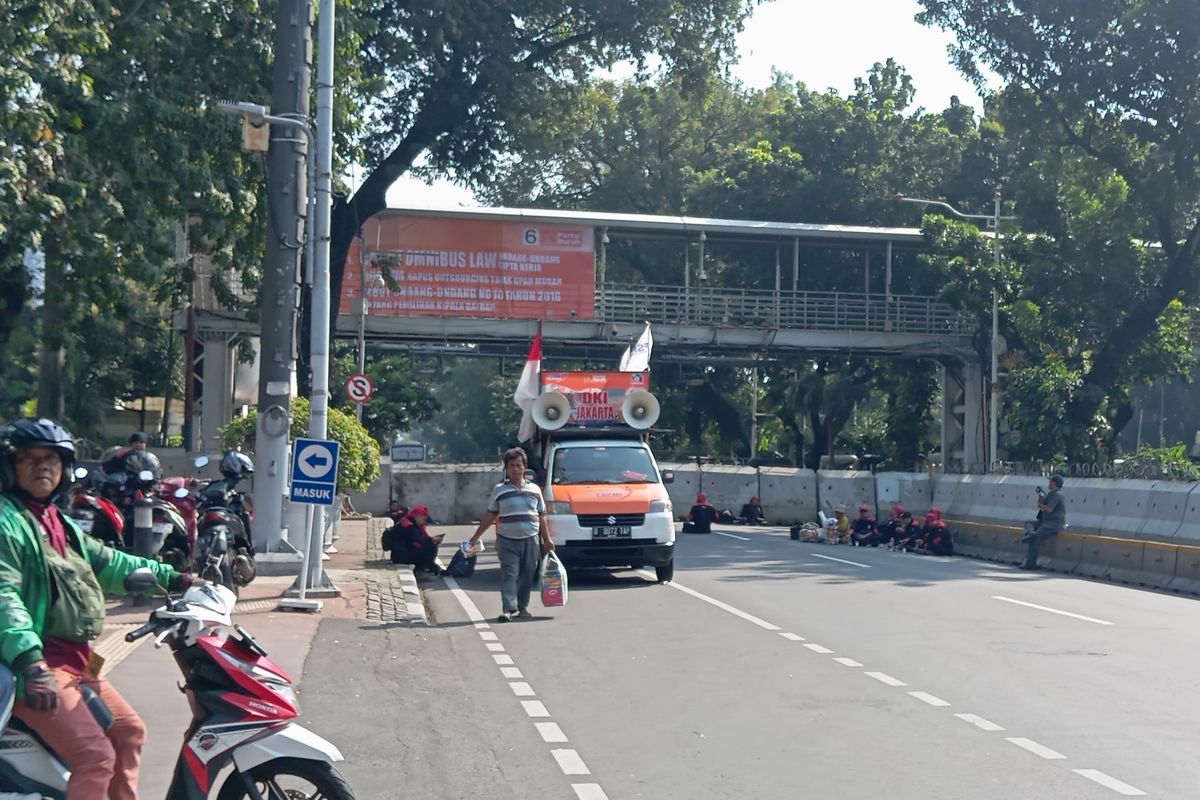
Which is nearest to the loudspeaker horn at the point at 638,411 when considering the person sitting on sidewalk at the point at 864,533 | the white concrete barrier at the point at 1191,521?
the white concrete barrier at the point at 1191,521

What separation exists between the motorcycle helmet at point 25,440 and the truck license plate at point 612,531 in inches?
537

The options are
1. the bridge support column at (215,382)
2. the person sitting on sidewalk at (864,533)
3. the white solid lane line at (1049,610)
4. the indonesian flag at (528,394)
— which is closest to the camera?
the white solid lane line at (1049,610)

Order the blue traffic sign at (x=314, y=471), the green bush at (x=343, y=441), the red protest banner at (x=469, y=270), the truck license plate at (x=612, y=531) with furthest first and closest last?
the red protest banner at (x=469, y=270) < the green bush at (x=343, y=441) < the truck license plate at (x=612, y=531) < the blue traffic sign at (x=314, y=471)

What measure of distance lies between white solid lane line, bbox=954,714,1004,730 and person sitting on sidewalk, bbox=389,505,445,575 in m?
12.2

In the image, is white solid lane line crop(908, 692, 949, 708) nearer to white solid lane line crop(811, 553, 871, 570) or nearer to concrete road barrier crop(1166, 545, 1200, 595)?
concrete road barrier crop(1166, 545, 1200, 595)

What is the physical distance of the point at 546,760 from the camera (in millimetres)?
8250

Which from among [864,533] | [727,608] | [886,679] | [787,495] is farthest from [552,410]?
[787,495]

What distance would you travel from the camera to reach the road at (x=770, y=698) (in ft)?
25.5

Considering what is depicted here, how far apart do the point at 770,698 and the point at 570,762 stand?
7.95ft

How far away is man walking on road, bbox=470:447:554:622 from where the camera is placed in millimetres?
14891

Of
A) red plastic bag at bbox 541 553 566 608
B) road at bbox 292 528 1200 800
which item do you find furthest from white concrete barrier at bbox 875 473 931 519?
red plastic bag at bbox 541 553 566 608

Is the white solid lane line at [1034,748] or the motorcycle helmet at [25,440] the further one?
the white solid lane line at [1034,748]

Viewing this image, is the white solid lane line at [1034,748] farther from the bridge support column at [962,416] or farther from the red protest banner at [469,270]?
the bridge support column at [962,416]

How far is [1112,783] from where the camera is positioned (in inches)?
298
